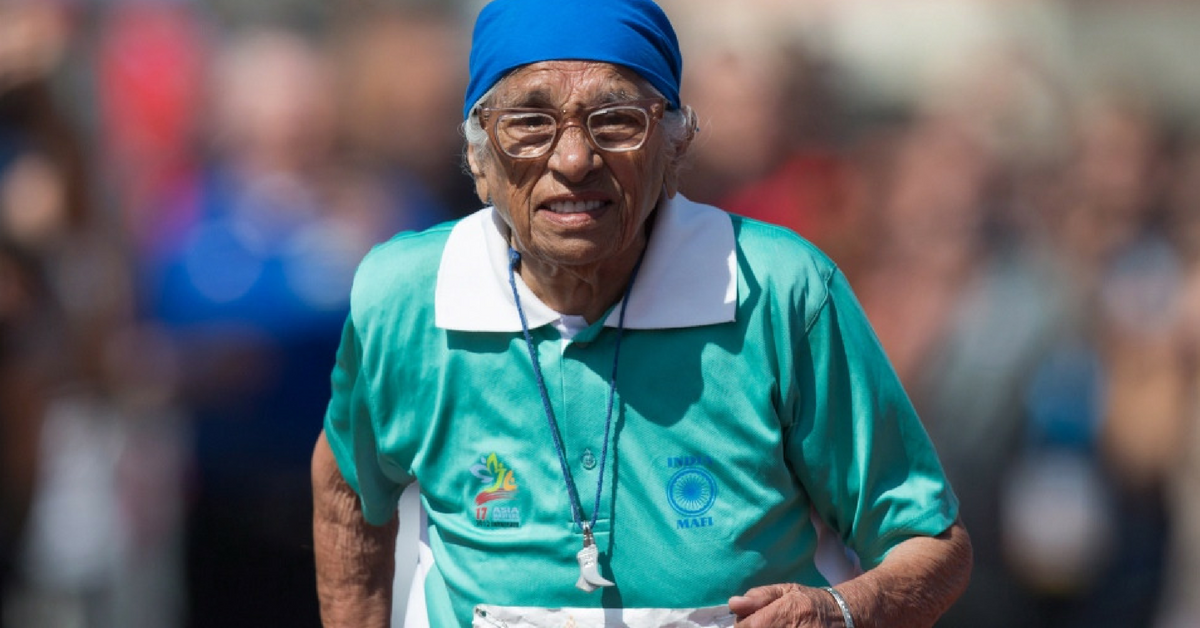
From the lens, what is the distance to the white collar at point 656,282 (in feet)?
9.41

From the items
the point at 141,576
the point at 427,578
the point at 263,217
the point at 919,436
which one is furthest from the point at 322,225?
the point at 919,436

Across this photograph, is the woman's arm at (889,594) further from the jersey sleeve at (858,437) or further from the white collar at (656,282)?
the white collar at (656,282)

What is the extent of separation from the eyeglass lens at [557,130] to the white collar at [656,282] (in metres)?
0.24

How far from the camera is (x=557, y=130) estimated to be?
2752 mm

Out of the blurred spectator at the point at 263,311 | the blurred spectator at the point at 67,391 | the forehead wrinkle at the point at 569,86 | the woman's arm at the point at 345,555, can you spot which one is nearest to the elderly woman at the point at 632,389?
the forehead wrinkle at the point at 569,86

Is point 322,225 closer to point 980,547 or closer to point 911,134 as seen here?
point 911,134

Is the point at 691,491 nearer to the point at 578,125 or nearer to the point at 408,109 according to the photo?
the point at 578,125

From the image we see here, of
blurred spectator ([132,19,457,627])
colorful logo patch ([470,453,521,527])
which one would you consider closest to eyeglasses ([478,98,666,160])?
colorful logo patch ([470,453,521,527])

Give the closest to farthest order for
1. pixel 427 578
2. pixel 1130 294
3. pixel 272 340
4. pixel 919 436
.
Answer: pixel 919 436
pixel 427 578
pixel 272 340
pixel 1130 294

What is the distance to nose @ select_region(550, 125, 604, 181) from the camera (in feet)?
8.95

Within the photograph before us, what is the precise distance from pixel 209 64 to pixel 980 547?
305 cm

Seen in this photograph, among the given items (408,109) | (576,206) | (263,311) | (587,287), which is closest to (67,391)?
(263,311)

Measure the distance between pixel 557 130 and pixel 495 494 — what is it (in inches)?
25.1

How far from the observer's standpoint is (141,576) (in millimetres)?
5520
